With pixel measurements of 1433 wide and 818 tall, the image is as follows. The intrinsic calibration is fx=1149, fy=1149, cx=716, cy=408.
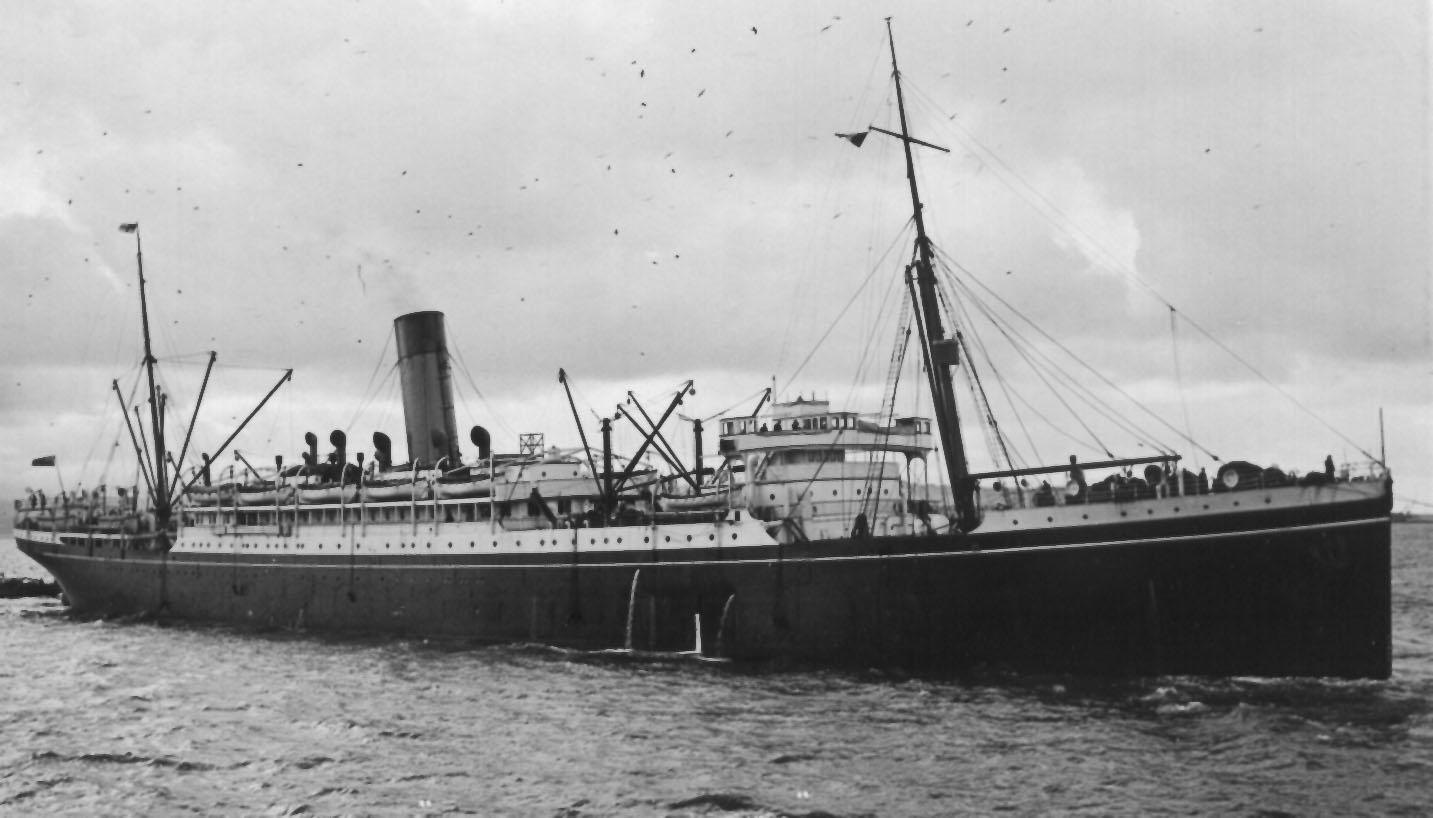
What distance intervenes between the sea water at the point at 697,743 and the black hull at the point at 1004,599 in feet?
2.77

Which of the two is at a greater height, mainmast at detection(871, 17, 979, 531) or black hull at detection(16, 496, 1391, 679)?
mainmast at detection(871, 17, 979, 531)

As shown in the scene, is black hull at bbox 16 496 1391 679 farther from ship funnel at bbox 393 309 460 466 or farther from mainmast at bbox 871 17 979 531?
ship funnel at bbox 393 309 460 466

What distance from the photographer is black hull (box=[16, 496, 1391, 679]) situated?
25750 mm

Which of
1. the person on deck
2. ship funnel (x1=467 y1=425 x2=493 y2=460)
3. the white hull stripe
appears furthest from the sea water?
ship funnel (x1=467 y1=425 x2=493 y2=460)

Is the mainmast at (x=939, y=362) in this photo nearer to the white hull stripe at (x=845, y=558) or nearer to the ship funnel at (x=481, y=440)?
the white hull stripe at (x=845, y=558)

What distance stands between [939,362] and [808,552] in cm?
623

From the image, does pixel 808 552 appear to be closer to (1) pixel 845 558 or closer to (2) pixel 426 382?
(1) pixel 845 558

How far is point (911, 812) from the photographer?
1759 centimetres

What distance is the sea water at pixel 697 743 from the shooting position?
60.4 ft

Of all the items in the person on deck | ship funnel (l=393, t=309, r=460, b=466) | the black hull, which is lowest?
the black hull

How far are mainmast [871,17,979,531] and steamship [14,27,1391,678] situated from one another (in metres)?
0.07

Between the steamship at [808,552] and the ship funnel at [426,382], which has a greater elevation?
the ship funnel at [426,382]

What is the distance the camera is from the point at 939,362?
102 ft

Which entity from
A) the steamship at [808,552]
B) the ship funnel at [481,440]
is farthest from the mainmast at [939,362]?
the ship funnel at [481,440]
